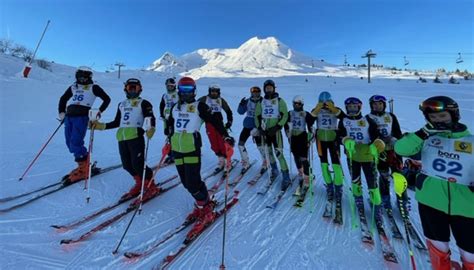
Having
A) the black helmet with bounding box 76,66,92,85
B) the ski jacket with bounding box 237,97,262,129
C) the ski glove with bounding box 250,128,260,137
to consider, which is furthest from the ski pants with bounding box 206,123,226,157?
the black helmet with bounding box 76,66,92,85

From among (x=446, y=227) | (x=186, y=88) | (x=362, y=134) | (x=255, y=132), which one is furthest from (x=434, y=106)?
(x=255, y=132)

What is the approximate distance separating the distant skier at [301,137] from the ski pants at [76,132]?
172 inches

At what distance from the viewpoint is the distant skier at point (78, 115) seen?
5.66 meters

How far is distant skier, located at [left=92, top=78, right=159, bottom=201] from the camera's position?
16.2 ft

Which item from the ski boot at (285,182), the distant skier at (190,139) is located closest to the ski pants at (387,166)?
the ski boot at (285,182)

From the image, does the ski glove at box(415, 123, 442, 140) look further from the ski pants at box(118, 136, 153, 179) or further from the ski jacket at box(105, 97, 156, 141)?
the ski pants at box(118, 136, 153, 179)

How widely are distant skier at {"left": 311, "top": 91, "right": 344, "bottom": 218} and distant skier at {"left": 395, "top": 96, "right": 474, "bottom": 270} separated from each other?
7.22 ft

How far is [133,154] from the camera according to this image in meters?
4.92

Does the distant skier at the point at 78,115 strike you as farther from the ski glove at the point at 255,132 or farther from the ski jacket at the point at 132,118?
the ski glove at the point at 255,132

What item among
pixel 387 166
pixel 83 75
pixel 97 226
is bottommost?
pixel 97 226

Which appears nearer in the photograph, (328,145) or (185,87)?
(185,87)

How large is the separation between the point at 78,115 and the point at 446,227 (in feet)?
20.6

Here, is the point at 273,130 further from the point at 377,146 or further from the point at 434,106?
the point at 434,106

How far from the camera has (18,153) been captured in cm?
693
